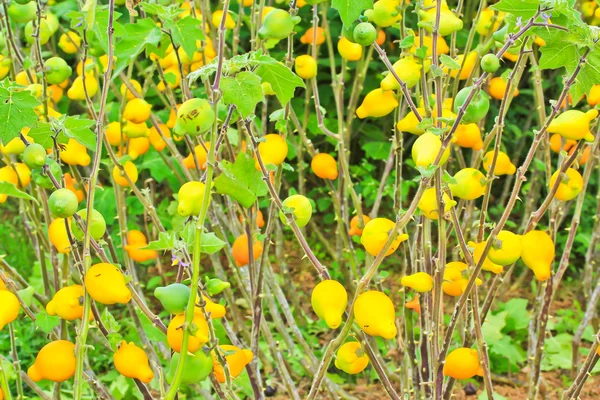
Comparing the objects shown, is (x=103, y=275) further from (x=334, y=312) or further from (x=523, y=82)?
(x=523, y=82)

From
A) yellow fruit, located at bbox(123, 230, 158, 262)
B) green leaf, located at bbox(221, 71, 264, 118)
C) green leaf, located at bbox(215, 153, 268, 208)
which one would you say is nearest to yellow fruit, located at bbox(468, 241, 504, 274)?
green leaf, located at bbox(215, 153, 268, 208)

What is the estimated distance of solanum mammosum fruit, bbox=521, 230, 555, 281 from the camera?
1.12m

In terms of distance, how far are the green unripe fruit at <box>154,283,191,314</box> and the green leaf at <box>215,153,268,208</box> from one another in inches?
5.9

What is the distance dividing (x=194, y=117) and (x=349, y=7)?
A: 0.98ft

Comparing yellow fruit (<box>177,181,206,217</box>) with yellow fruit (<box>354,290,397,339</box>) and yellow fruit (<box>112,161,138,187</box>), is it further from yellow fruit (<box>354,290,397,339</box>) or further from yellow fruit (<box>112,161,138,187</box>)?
yellow fruit (<box>112,161,138,187</box>)

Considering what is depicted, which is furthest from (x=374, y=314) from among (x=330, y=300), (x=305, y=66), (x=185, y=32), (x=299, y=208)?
(x=305, y=66)

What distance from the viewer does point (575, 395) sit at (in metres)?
1.33

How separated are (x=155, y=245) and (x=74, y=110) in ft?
8.73

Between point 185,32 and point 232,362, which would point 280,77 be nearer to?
point 185,32

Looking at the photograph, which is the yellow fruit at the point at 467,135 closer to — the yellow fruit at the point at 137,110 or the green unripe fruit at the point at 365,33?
the green unripe fruit at the point at 365,33

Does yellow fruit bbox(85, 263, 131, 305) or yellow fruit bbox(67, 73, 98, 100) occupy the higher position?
yellow fruit bbox(67, 73, 98, 100)

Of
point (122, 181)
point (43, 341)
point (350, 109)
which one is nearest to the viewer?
point (122, 181)

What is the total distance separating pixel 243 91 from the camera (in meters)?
0.89

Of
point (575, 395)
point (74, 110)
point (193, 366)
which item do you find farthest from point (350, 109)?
point (74, 110)
